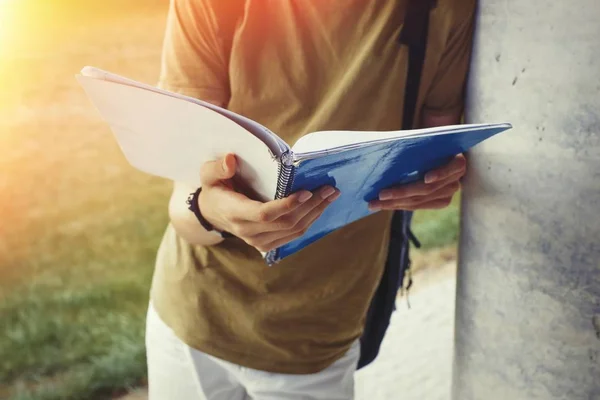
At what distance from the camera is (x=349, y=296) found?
0.79 meters

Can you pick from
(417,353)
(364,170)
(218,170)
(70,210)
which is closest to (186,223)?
(218,170)

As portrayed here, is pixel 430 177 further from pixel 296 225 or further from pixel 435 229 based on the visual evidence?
pixel 435 229

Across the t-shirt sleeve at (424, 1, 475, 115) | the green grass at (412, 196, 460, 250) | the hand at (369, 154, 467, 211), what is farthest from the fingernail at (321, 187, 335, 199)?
the green grass at (412, 196, 460, 250)

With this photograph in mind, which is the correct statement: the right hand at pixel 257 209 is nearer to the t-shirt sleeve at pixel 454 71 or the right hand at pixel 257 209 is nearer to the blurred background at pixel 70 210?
the t-shirt sleeve at pixel 454 71

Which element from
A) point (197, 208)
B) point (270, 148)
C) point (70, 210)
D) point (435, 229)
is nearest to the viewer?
point (270, 148)

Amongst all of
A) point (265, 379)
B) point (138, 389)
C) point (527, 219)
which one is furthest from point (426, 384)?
point (527, 219)

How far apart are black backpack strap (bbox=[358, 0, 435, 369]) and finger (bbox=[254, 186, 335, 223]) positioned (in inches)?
8.7

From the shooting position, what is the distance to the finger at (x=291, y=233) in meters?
0.59

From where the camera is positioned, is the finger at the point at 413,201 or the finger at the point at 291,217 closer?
the finger at the point at 291,217

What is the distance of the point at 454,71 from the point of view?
28.2 inches

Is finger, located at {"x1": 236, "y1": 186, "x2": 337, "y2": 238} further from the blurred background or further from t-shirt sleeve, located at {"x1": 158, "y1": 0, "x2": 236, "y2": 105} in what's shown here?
the blurred background

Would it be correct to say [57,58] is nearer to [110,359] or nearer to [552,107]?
[110,359]

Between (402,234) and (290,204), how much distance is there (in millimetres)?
358

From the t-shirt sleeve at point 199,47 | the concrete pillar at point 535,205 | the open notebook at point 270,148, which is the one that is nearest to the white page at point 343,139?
the open notebook at point 270,148
